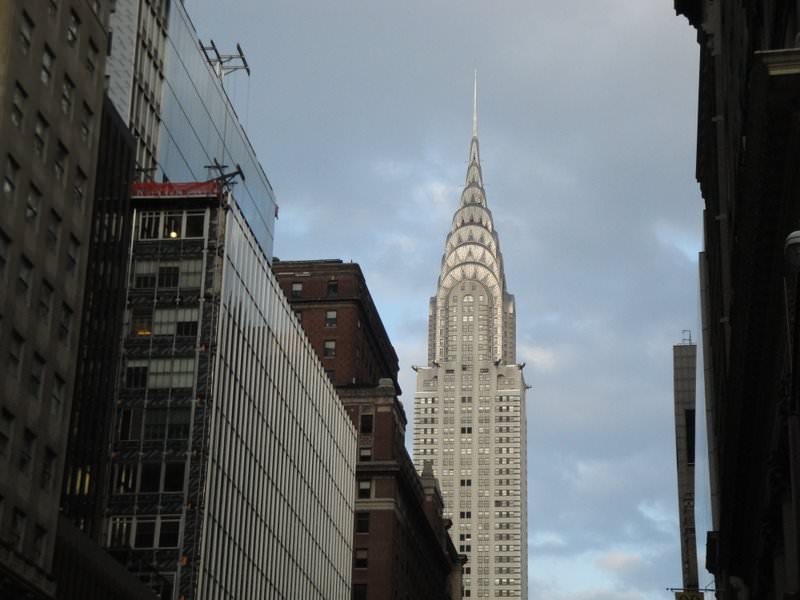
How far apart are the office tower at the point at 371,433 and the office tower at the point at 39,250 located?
71347 millimetres

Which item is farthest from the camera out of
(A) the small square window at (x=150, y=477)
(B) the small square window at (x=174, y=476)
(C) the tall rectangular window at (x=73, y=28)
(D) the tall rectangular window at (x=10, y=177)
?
(A) the small square window at (x=150, y=477)

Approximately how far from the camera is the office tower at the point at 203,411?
282 ft

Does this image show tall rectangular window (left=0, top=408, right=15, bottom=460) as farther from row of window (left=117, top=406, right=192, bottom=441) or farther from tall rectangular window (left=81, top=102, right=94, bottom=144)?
row of window (left=117, top=406, right=192, bottom=441)

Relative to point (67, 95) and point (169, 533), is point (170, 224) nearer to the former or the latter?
point (169, 533)

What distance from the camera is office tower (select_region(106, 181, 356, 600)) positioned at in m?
86.0

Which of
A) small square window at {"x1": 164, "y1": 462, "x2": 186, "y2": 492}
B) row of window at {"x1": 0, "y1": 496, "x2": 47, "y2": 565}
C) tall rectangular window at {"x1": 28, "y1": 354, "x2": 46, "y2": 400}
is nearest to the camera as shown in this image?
row of window at {"x1": 0, "y1": 496, "x2": 47, "y2": 565}

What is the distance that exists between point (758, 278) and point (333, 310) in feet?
388

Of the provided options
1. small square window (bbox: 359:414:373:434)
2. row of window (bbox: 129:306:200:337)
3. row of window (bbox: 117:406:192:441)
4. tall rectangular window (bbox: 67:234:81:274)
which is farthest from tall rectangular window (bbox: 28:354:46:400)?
small square window (bbox: 359:414:373:434)

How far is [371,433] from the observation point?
147m

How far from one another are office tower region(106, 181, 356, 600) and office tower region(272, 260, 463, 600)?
32.6 meters

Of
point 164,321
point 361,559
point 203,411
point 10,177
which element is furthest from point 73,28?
point 361,559

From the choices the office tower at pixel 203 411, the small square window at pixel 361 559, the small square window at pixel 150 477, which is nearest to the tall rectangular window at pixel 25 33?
the office tower at pixel 203 411

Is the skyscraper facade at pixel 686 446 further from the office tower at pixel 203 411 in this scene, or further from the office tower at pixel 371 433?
the office tower at pixel 203 411

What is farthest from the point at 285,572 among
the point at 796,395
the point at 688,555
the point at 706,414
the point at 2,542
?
the point at 796,395
